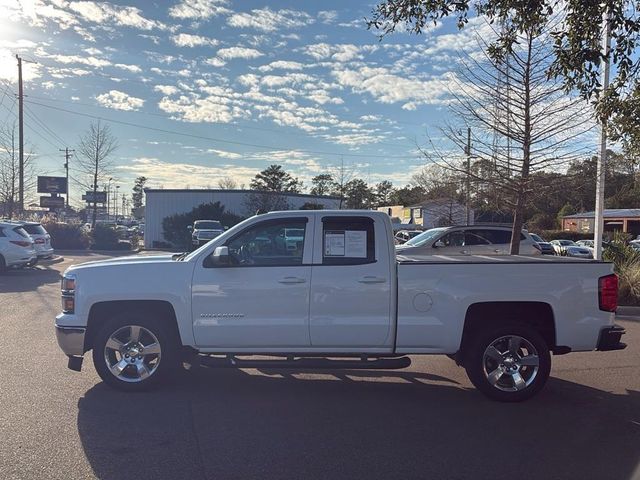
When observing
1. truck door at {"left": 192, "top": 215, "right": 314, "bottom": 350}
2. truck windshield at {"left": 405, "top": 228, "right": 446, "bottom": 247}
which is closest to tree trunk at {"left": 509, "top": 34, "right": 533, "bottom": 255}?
truck windshield at {"left": 405, "top": 228, "right": 446, "bottom": 247}

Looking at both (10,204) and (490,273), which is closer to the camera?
(490,273)

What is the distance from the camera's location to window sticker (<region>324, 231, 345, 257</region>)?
5.79m

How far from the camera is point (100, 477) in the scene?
12.9 ft

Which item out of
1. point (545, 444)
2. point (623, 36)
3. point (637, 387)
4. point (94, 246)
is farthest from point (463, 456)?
point (94, 246)

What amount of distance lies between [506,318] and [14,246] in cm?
1604

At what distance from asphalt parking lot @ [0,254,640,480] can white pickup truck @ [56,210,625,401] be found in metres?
0.41

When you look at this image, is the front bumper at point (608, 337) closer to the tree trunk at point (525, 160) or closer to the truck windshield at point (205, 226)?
the tree trunk at point (525, 160)

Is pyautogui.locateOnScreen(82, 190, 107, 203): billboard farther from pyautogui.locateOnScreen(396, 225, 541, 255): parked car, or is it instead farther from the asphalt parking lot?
the asphalt parking lot

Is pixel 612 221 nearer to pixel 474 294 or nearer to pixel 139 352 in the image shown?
pixel 474 294

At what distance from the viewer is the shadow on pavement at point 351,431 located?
4117mm

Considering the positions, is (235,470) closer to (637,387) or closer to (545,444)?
(545,444)

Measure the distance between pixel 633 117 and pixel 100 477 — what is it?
811 cm

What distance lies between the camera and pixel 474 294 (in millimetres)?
5609

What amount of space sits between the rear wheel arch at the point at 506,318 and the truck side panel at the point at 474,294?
0.12 meters
